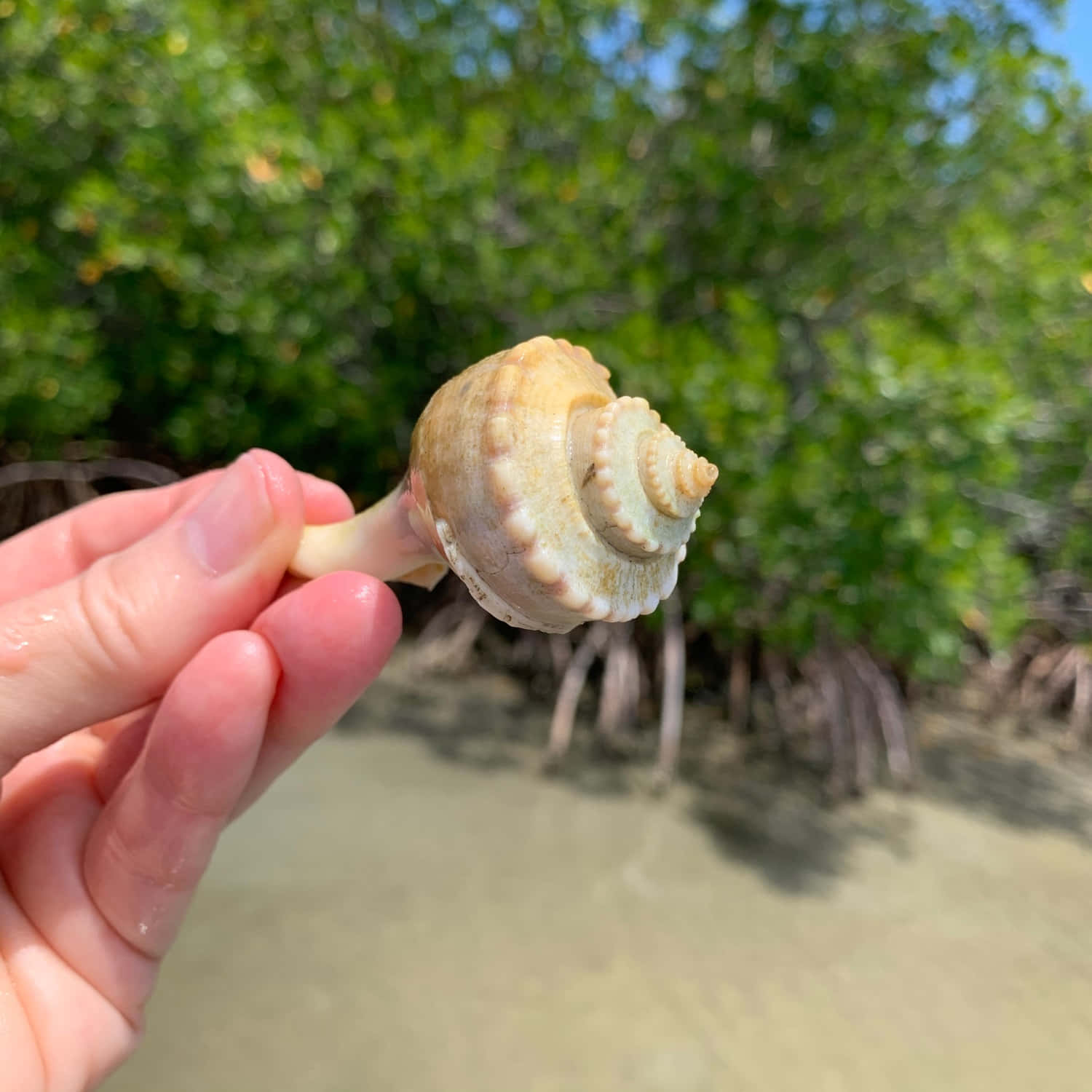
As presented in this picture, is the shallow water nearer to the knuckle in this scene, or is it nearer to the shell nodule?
the knuckle

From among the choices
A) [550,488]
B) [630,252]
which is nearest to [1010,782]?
[630,252]

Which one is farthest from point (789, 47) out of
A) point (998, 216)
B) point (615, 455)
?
Answer: point (615, 455)

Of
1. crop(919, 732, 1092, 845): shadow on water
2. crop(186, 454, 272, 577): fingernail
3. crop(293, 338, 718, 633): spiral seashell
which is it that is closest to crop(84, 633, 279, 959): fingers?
crop(186, 454, 272, 577): fingernail

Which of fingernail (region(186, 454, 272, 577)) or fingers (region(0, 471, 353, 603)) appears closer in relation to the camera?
fingernail (region(186, 454, 272, 577))

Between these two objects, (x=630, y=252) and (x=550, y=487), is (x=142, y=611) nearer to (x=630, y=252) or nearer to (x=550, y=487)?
(x=550, y=487)

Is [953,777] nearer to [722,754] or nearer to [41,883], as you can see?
→ [722,754]

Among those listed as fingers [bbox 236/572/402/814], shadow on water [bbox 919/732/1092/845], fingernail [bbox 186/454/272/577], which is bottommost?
shadow on water [bbox 919/732/1092/845]

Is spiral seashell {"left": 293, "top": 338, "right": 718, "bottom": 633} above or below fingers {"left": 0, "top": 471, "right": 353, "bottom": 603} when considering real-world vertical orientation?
above
